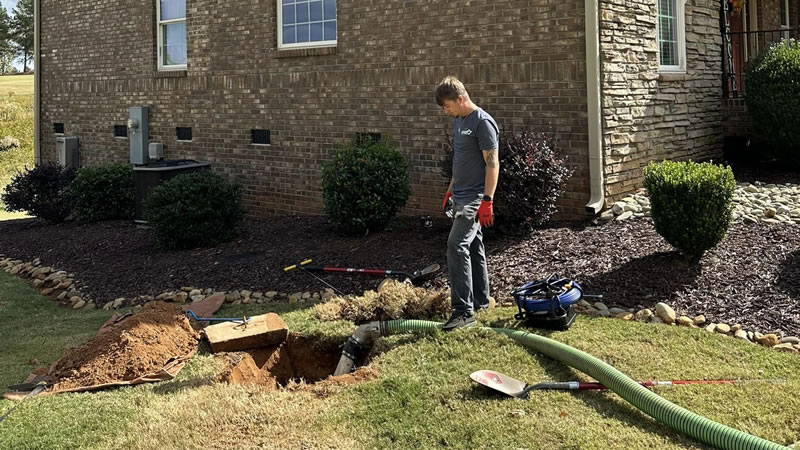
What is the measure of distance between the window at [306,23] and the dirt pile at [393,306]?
5972mm

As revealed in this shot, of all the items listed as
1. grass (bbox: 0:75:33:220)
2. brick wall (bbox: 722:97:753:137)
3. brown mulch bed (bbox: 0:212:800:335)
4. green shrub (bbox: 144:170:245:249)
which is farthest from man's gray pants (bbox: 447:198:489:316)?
grass (bbox: 0:75:33:220)

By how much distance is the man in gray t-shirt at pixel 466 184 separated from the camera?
5.86m

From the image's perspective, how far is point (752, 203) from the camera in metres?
8.98

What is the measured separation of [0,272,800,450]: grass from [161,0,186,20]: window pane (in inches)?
380

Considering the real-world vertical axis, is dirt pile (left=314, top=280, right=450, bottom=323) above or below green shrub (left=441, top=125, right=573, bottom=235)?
below

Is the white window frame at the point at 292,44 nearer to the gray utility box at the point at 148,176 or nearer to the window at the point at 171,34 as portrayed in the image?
the gray utility box at the point at 148,176

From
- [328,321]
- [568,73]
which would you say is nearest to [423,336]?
[328,321]

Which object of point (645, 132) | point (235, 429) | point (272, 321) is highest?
point (645, 132)

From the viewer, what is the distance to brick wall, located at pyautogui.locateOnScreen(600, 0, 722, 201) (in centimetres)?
923

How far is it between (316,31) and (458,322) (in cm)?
730

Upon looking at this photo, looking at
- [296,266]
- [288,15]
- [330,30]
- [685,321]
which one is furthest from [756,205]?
[288,15]

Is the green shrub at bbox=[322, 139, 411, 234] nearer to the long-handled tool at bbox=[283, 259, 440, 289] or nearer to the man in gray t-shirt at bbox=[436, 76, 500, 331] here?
the long-handled tool at bbox=[283, 259, 440, 289]

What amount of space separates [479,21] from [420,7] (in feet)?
3.20

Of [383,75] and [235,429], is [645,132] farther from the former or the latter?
[235,429]
